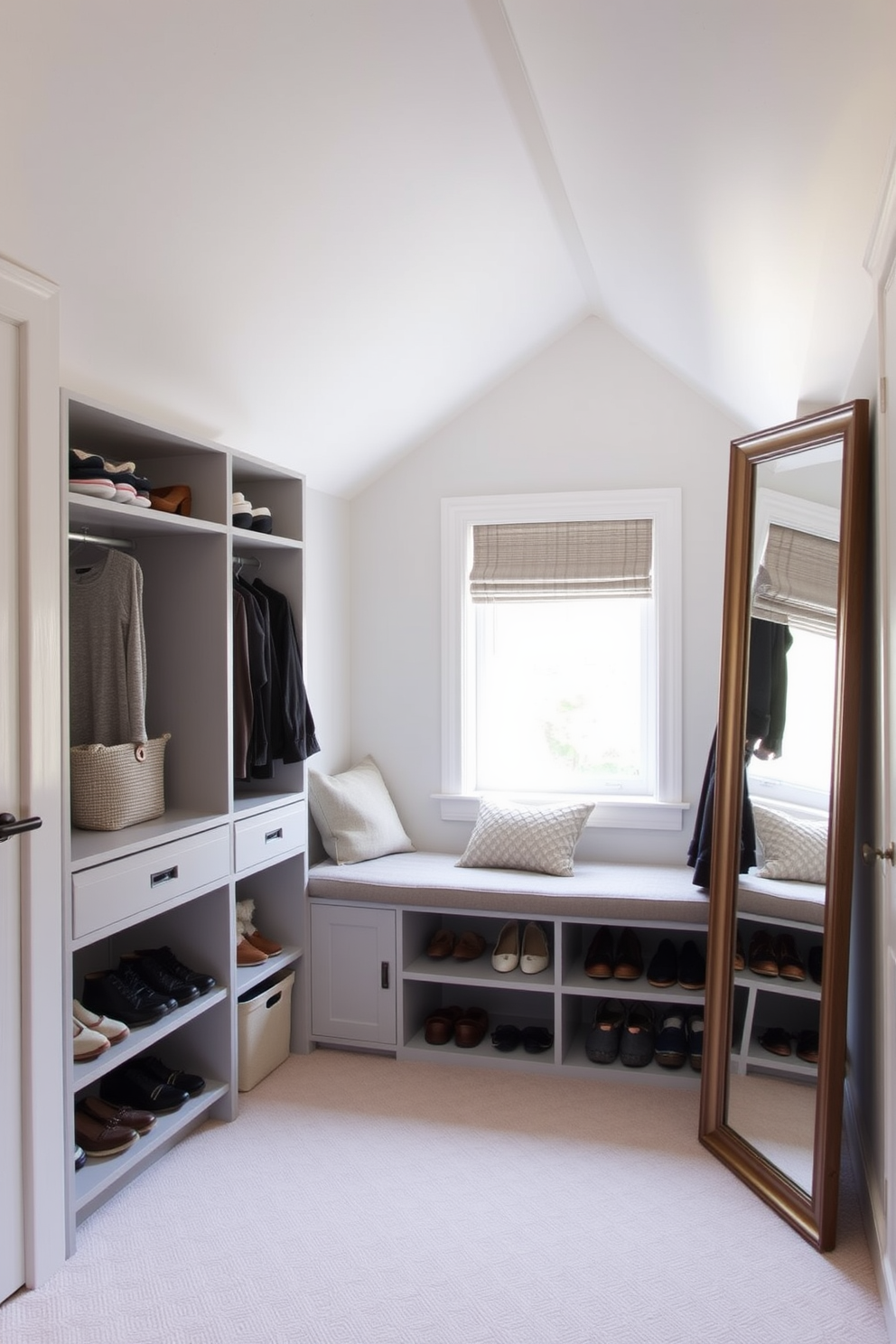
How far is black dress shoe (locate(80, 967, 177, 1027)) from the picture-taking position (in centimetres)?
273

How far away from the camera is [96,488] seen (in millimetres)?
2486

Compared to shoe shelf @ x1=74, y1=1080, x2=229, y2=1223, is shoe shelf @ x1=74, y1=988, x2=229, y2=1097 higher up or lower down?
higher up

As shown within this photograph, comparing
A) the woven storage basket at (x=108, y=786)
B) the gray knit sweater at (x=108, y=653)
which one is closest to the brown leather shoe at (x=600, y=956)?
the woven storage basket at (x=108, y=786)

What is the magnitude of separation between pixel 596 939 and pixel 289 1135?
4.36 feet

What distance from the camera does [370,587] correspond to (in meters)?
4.36

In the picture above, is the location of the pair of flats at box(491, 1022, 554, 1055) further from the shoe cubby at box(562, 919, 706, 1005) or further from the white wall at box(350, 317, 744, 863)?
the white wall at box(350, 317, 744, 863)

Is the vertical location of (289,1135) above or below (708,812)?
below

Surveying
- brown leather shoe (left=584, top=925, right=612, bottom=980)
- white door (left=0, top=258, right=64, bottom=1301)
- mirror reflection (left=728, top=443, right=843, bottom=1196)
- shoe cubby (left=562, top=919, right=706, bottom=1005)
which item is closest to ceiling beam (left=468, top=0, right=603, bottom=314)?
mirror reflection (left=728, top=443, right=843, bottom=1196)

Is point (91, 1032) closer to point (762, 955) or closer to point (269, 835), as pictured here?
point (269, 835)

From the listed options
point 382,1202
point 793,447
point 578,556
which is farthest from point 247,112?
point 382,1202

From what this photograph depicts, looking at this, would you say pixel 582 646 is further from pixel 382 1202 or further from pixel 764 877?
pixel 382 1202

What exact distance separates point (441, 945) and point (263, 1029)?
75 centimetres

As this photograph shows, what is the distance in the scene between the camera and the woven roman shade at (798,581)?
251 centimetres

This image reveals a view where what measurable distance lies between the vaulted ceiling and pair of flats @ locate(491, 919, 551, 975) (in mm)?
2087
